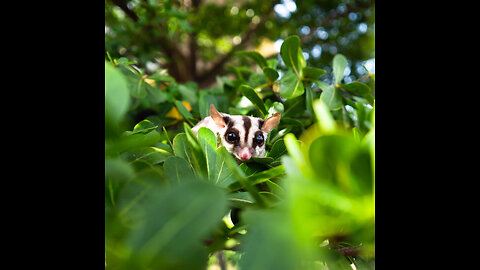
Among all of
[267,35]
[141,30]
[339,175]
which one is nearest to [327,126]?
[339,175]

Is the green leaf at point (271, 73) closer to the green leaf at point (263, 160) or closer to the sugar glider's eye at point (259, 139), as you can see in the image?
the sugar glider's eye at point (259, 139)

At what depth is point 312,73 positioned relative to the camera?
2.40 ft

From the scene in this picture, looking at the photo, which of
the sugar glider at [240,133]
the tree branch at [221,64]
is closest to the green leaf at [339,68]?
the sugar glider at [240,133]

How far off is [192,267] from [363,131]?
0.35 metres

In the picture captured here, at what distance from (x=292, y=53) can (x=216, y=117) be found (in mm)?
337

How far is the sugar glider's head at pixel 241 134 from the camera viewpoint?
0.93 metres

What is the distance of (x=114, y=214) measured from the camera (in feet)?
0.85

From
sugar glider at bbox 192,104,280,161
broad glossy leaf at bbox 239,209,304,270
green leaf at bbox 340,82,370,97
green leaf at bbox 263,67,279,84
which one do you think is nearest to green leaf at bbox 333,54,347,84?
green leaf at bbox 340,82,370,97

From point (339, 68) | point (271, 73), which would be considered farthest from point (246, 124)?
point (339, 68)

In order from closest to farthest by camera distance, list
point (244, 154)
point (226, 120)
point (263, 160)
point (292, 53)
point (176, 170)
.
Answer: point (176, 170), point (263, 160), point (292, 53), point (244, 154), point (226, 120)

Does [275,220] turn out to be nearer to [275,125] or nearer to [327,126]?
[327,126]

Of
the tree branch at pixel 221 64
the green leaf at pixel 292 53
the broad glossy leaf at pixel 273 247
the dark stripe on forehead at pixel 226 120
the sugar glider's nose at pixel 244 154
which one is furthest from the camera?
the tree branch at pixel 221 64

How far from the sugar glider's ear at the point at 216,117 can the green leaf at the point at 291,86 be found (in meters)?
0.23

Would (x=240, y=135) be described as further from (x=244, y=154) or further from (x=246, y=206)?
(x=246, y=206)
